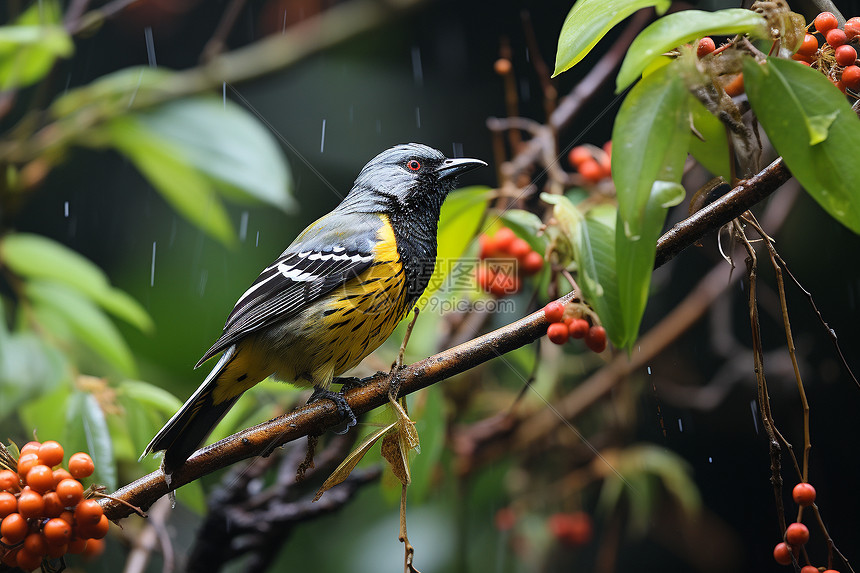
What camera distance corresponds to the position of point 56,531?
962 mm

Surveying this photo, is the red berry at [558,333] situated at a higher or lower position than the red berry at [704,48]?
lower

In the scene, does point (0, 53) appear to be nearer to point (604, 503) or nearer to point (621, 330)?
point (621, 330)

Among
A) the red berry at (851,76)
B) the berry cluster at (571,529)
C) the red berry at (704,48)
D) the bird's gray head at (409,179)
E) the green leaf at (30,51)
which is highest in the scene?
the green leaf at (30,51)

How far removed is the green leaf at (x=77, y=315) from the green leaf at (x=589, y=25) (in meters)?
1.24

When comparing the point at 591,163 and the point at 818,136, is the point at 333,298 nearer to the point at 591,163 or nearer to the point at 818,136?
the point at 591,163

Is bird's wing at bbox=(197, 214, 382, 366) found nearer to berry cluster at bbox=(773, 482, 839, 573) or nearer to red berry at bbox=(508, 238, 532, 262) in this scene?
red berry at bbox=(508, 238, 532, 262)

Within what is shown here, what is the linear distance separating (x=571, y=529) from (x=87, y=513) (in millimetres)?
1473

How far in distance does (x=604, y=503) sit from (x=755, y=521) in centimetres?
45

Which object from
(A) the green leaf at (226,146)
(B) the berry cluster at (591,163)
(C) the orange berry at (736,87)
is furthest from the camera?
(B) the berry cluster at (591,163)

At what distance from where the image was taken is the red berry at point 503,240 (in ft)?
5.55

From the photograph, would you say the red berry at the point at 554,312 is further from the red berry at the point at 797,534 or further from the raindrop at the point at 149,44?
the raindrop at the point at 149,44

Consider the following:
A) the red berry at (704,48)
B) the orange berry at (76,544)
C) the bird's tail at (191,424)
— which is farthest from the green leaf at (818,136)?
the orange berry at (76,544)

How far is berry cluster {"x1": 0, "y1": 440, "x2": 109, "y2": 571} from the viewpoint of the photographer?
37.8 inches

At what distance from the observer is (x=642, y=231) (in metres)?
0.80
